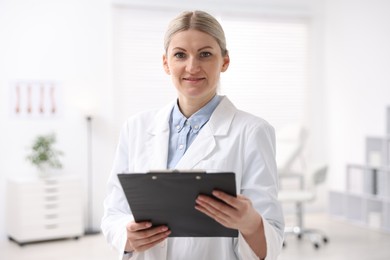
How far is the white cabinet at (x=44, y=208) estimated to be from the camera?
19.2ft

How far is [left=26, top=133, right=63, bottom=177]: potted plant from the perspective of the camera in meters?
5.96

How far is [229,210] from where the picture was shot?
1431 millimetres

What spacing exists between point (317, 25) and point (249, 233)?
6.36m

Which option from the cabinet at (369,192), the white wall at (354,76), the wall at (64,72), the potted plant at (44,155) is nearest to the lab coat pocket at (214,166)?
the potted plant at (44,155)

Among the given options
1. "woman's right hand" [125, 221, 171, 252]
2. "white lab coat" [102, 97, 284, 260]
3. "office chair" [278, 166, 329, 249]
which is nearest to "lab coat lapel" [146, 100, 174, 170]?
"white lab coat" [102, 97, 284, 260]

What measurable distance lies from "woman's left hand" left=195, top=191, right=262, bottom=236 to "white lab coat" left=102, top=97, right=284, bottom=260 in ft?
0.35

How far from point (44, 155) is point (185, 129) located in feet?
14.5

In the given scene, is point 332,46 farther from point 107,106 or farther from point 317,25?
point 107,106

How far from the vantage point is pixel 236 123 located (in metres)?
1.74

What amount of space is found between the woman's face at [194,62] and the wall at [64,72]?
4.71 meters

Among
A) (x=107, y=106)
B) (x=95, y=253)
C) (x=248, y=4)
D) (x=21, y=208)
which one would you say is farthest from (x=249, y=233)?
(x=248, y=4)

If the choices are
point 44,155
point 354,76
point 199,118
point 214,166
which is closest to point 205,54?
point 199,118

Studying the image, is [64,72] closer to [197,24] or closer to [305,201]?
[305,201]

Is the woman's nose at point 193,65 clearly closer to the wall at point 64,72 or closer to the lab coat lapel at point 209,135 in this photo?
the lab coat lapel at point 209,135
